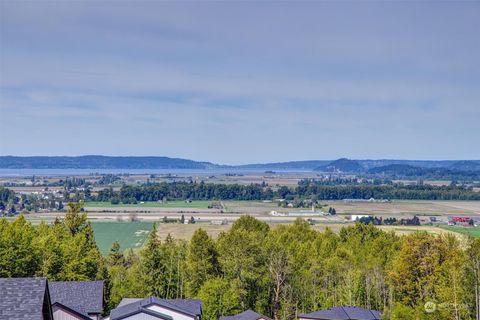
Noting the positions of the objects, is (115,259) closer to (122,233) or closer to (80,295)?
(80,295)

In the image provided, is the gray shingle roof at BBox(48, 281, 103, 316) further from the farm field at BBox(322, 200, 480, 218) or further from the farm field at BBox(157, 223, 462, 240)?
the farm field at BBox(322, 200, 480, 218)

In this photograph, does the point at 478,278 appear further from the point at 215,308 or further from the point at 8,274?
the point at 8,274

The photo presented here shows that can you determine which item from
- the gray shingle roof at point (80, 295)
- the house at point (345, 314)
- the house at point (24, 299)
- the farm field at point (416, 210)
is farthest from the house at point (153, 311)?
the farm field at point (416, 210)

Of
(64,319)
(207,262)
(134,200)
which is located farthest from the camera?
(134,200)

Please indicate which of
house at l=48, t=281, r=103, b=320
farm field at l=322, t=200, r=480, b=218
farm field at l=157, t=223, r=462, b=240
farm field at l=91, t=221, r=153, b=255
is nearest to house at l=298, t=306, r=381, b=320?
house at l=48, t=281, r=103, b=320

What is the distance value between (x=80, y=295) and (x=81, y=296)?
0.13 m

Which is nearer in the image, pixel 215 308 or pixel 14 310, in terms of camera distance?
pixel 14 310

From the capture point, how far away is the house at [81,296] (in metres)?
33.4

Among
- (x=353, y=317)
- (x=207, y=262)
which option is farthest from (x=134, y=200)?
(x=353, y=317)

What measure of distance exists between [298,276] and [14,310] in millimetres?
37387

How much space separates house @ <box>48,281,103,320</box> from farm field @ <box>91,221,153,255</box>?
147ft

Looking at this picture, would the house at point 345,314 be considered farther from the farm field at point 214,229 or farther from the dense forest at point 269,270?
the farm field at point 214,229

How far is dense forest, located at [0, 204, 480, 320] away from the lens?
40.6 metres

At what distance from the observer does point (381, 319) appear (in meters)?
A: 42.1
